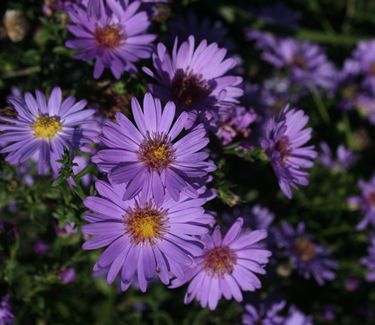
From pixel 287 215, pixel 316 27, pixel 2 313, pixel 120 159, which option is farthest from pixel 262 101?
pixel 2 313

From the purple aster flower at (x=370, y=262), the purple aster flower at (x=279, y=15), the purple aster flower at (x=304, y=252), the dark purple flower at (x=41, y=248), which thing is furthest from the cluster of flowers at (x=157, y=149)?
the purple aster flower at (x=279, y=15)

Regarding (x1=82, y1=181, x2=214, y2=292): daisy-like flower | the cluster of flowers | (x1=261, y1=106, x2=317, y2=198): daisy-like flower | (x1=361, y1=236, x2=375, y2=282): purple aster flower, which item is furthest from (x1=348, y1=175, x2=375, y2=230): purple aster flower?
(x1=82, y1=181, x2=214, y2=292): daisy-like flower

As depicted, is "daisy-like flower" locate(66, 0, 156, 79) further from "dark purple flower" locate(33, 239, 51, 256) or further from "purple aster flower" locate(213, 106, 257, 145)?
"dark purple flower" locate(33, 239, 51, 256)

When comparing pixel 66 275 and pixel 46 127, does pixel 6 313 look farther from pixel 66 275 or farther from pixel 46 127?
pixel 46 127

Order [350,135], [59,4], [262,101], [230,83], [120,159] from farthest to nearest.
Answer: [350,135], [262,101], [59,4], [230,83], [120,159]

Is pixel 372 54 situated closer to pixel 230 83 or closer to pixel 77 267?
pixel 230 83

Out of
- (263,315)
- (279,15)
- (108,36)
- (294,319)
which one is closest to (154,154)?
(108,36)
